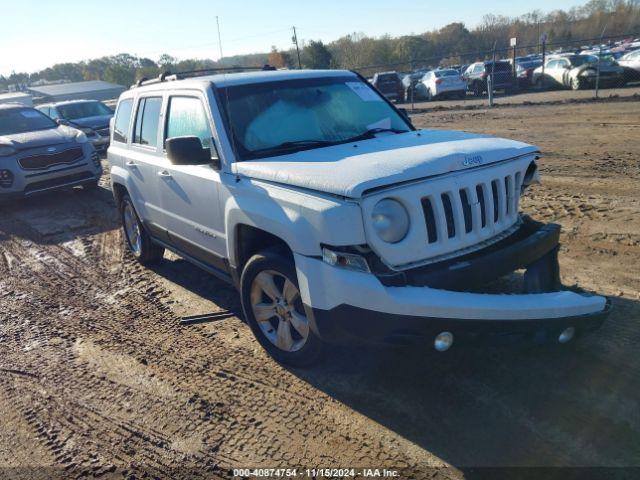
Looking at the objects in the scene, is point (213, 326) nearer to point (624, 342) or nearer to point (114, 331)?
point (114, 331)

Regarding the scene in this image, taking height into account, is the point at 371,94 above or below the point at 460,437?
above

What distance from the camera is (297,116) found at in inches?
170

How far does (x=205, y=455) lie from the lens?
3.09 metres

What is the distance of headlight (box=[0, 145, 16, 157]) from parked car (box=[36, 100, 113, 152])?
592 cm

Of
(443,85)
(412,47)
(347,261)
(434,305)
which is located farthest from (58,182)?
(412,47)

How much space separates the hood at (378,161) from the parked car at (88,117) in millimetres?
13584

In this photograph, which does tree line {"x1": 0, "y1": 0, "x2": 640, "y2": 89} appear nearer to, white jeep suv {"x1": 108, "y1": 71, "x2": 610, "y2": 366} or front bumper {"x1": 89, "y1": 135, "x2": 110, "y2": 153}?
front bumper {"x1": 89, "y1": 135, "x2": 110, "y2": 153}

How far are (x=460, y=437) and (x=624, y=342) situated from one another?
1.54 m

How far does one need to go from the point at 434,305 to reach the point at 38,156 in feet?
30.7

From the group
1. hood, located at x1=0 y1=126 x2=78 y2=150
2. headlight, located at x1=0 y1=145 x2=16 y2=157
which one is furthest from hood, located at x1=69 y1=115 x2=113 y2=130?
headlight, located at x1=0 y1=145 x2=16 y2=157

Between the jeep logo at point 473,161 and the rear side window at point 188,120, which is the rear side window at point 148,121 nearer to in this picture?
the rear side window at point 188,120

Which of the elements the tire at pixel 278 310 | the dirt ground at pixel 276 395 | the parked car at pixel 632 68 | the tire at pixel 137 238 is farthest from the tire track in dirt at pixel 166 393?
the parked car at pixel 632 68

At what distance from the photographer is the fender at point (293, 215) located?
300 centimetres

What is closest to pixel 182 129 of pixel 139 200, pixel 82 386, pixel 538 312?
pixel 139 200
